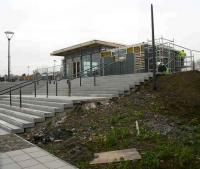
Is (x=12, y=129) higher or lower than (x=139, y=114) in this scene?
lower

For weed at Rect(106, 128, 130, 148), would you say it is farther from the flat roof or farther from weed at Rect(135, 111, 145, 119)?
the flat roof

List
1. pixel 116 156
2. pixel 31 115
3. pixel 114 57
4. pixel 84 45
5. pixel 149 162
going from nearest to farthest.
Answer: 1. pixel 149 162
2. pixel 116 156
3. pixel 31 115
4. pixel 114 57
5. pixel 84 45

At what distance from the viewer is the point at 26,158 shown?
271 inches

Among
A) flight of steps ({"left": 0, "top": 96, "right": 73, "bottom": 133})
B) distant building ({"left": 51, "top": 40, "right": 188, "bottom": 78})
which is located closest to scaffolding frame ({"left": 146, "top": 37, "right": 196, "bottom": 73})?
distant building ({"left": 51, "top": 40, "right": 188, "bottom": 78})

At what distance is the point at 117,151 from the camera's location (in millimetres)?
6578

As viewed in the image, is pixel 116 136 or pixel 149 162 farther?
pixel 116 136

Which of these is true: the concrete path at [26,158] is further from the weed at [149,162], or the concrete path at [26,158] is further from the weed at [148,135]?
the weed at [148,135]

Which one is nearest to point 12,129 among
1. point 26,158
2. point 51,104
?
point 51,104

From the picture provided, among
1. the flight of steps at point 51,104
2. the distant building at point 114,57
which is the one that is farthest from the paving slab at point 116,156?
the distant building at point 114,57

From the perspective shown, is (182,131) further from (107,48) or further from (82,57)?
(82,57)

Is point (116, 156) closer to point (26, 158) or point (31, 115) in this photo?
point (26, 158)

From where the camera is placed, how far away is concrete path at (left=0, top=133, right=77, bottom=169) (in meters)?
6.28

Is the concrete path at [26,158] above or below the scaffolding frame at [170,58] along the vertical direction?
below

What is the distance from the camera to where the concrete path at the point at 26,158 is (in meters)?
6.28
